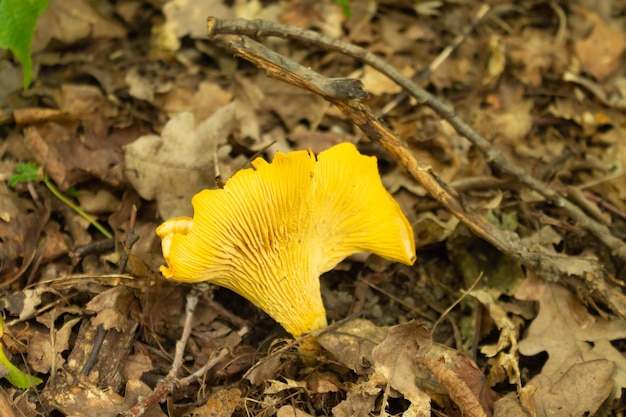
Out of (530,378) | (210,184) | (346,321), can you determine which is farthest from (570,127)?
(210,184)

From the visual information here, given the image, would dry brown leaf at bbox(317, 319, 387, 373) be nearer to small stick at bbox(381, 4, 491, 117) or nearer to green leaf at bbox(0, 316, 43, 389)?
green leaf at bbox(0, 316, 43, 389)

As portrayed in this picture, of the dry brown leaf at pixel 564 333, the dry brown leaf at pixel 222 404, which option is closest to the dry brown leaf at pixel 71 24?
the dry brown leaf at pixel 222 404

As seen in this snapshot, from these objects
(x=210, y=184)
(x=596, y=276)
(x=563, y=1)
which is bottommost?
(x=596, y=276)

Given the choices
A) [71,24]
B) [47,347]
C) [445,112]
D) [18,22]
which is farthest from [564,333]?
[71,24]

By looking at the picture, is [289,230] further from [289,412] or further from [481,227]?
[481,227]

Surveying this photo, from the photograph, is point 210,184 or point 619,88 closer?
point 210,184

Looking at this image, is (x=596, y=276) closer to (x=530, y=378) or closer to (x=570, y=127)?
(x=530, y=378)

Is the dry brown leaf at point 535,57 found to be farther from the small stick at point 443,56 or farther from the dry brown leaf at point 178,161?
the dry brown leaf at point 178,161
